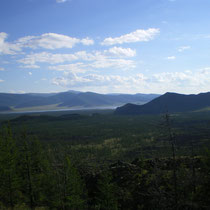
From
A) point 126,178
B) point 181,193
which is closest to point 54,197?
point 126,178

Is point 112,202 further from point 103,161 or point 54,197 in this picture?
point 103,161

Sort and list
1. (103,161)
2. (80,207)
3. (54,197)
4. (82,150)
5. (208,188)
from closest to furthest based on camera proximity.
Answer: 1. (208,188)
2. (80,207)
3. (54,197)
4. (103,161)
5. (82,150)

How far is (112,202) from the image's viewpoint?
77.3 feet

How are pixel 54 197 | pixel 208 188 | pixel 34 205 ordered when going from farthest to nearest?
pixel 34 205 → pixel 54 197 → pixel 208 188

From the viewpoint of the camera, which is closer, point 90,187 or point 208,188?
point 208,188

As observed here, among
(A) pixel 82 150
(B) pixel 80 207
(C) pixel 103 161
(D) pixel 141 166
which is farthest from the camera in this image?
(A) pixel 82 150

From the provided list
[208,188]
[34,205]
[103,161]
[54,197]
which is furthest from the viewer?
[103,161]

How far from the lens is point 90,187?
31031 mm

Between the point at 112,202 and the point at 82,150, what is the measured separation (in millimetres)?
43086

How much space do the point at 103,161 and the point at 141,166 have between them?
2219cm

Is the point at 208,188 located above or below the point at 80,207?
above

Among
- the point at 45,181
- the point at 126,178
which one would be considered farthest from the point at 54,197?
the point at 126,178

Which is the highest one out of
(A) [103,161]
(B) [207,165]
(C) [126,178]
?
(B) [207,165]

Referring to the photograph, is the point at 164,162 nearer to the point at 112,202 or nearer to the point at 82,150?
the point at 112,202
